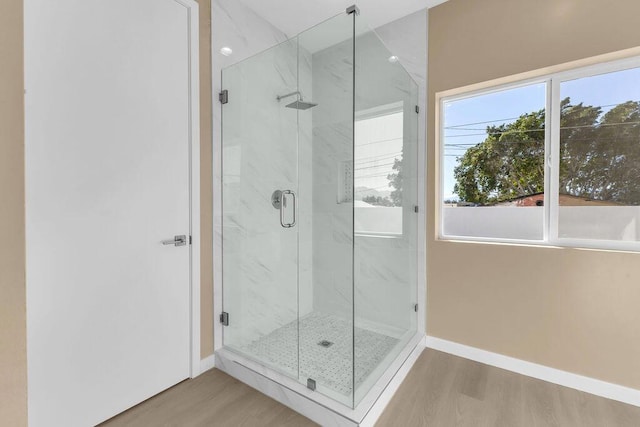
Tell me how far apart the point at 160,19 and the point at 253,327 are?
2.11m

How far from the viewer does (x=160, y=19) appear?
1746 millimetres

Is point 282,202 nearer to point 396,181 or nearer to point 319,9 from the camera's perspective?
point 396,181

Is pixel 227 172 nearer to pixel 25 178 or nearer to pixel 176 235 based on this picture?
pixel 176 235

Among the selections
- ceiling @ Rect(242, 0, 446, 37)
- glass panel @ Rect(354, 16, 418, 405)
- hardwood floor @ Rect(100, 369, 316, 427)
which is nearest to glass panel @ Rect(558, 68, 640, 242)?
glass panel @ Rect(354, 16, 418, 405)

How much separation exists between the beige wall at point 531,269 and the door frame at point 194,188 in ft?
5.82

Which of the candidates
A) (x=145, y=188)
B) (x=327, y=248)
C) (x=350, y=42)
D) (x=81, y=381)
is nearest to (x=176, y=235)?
(x=145, y=188)

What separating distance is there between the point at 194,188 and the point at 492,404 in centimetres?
226

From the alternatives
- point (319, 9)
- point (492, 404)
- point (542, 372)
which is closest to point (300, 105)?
point (319, 9)

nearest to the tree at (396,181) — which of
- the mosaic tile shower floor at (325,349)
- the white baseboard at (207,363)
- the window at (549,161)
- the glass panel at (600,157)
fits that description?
the window at (549,161)

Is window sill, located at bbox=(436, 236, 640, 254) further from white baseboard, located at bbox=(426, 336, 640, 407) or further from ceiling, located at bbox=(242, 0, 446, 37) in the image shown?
ceiling, located at bbox=(242, 0, 446, 37)

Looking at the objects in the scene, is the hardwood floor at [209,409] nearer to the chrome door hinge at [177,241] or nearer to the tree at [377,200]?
the chrome door hinge at [177,241]

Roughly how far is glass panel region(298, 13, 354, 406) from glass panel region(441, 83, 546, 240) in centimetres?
112

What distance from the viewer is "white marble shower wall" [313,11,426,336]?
1.73 meters

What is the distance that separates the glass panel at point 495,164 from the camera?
2086 millimetres
